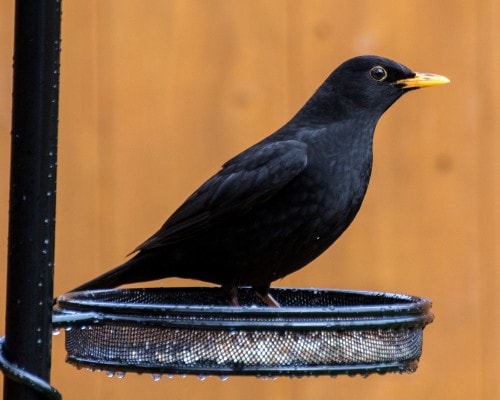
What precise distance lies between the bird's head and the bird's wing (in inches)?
7.9

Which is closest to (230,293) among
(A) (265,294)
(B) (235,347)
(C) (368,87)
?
(A) (265,294)

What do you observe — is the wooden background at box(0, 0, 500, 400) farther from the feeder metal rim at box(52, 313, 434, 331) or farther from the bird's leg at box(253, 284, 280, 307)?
the feeder metal rim at box(52, 313, 434, 331)

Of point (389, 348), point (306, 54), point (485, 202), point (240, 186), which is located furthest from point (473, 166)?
point (389, 348)

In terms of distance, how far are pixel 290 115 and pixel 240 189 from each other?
773mm

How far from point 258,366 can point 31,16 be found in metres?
0.52

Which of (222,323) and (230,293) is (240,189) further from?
(222,323)

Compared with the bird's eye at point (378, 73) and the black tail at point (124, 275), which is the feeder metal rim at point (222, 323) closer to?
the black tail at point (124, 275)

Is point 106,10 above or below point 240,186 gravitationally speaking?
above

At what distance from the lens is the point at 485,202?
317cm

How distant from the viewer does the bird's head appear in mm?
2576

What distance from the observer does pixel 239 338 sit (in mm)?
1484

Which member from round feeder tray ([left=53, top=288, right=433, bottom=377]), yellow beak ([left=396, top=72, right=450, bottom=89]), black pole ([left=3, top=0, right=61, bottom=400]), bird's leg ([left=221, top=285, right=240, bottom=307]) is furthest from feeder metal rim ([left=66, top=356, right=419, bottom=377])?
yellow beak ([left=396, top=72, right=450, bottom=89])

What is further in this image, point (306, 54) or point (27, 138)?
point (306, 54)

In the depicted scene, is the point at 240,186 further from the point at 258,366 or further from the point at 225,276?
the point at 258,366
